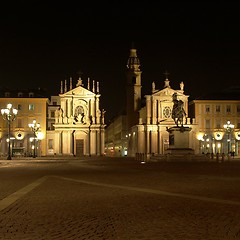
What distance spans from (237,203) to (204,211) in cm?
190

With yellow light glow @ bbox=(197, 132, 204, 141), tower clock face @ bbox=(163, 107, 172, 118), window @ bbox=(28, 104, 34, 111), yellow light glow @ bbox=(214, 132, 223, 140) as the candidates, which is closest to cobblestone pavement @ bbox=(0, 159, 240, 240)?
window @ bbox=(28, 104, 34, 111)

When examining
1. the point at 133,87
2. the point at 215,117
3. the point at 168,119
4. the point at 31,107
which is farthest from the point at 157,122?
the point at 31,107

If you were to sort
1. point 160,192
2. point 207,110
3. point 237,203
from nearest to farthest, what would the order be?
point 237,203
point 160,192
point 207,110

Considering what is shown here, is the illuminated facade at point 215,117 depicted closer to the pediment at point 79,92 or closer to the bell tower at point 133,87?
the bell tower at point 133,87

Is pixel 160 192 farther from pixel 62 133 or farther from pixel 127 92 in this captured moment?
pixel 127 92

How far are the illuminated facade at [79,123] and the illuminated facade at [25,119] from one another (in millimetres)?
3931

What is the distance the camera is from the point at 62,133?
10344cm

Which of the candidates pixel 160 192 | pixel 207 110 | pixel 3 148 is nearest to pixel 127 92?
pixel 207 110

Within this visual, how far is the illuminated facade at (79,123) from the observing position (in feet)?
339

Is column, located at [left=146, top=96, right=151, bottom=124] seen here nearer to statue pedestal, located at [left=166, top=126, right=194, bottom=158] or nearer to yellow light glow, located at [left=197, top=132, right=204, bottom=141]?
yellow light glow, located at [left=197, top=132, right=204, bottom=141]

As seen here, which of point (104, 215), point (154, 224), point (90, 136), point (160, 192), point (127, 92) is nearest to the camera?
point (154, 224)

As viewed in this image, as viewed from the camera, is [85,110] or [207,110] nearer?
[85,110]

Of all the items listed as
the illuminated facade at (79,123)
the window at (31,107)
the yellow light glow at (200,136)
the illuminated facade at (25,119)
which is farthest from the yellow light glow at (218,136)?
the window at (31,107)

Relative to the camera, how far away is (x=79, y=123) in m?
104
